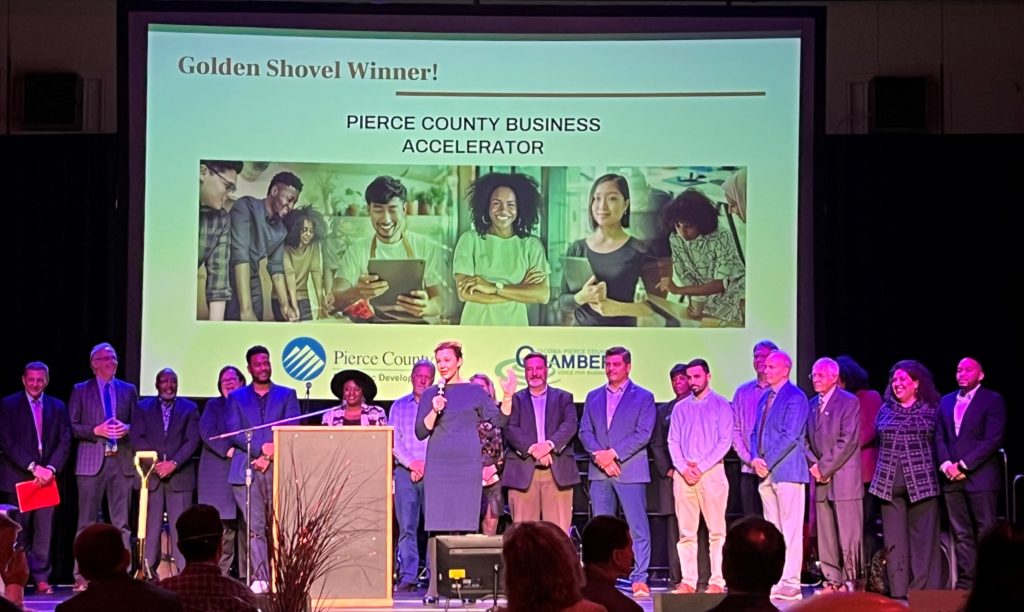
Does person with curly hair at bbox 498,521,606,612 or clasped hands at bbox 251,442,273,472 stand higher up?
person with curly hair at bbox 498,521,606,612

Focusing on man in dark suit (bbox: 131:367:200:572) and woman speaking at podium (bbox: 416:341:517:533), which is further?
man in dark suit (bbox: 131:367:200:572)

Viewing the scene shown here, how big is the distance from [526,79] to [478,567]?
3930mm

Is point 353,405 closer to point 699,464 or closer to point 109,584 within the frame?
point 699,464

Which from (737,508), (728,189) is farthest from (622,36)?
(737,508)

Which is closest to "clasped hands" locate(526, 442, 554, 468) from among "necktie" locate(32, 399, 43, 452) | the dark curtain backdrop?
the dark curtain backdrop

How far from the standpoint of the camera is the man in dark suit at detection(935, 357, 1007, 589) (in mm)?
8703

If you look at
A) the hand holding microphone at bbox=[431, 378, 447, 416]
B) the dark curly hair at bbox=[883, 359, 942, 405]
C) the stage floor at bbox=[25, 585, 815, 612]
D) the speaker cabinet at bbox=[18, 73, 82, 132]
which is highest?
the speaker cabinet at bbox=[18, 73, 82, 132]

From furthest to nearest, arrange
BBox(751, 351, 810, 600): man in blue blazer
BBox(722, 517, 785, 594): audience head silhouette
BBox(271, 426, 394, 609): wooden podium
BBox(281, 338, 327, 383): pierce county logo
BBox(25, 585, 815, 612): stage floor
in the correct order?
1. BBox(281, 338, 327, 383): pierce county logo
2. BBox(751, 351, 810, 600): man in blue blazer
3. BBox(25, 585, 815, 612): stage floor
4. BBox(271, 426, 394, 609): wooden podium
5. BBox(722, 517, 785, 594): audience head silhouette

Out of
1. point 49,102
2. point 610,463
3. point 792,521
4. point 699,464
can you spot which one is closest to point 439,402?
point 610,463

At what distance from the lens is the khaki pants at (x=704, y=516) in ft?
28.7

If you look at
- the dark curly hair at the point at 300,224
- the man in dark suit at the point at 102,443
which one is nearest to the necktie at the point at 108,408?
the man in dark suit at the point at 102,443

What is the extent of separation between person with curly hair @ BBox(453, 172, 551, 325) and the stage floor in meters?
2.20

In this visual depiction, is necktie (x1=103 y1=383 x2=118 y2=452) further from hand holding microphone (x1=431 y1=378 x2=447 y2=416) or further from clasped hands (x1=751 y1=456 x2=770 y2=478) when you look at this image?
clasped hands (x1=751 y1=456 x2=770 y2=478)

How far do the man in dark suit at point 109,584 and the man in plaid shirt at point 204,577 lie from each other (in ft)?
0.48
